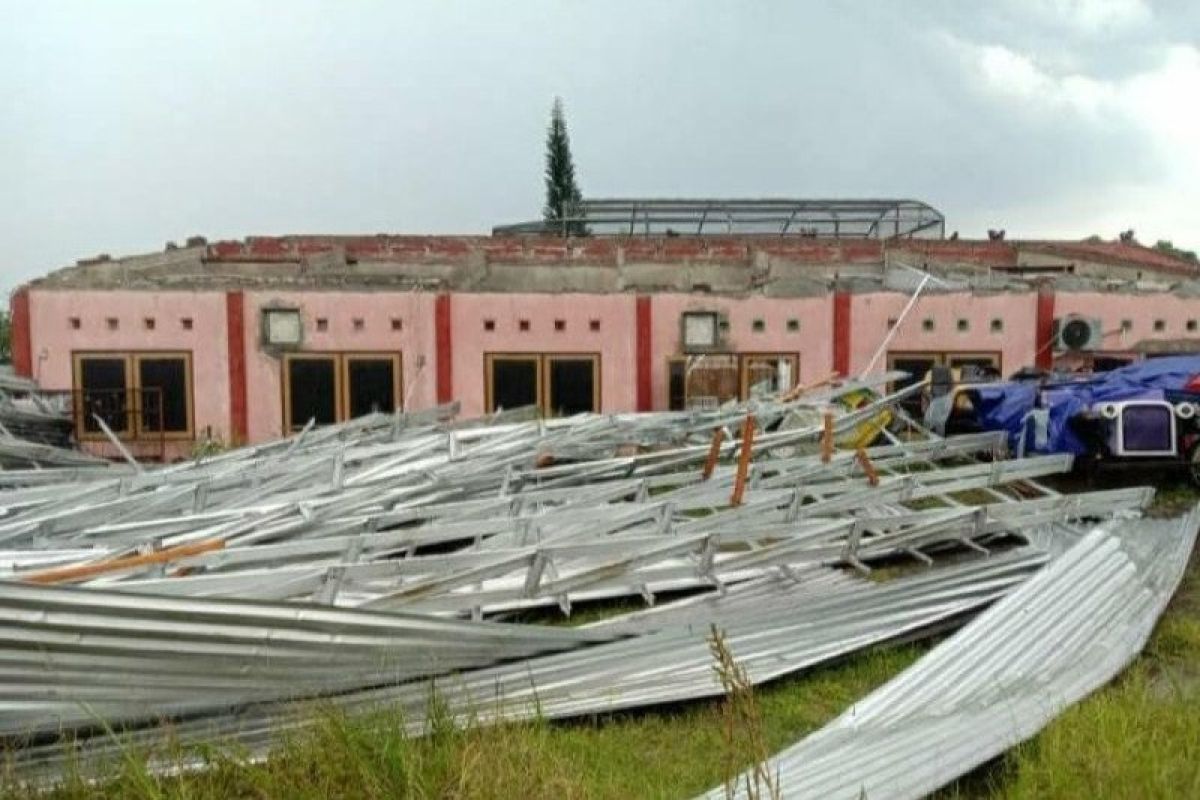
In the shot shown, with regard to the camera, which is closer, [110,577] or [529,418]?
[110,577]

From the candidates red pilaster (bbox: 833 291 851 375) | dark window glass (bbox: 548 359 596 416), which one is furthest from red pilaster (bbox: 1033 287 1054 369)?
dark window glass (bbox: 548 359 596 416)

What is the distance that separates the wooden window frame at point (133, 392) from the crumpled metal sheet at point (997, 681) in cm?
1101

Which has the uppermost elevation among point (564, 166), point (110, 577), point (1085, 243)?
point (564, 166)

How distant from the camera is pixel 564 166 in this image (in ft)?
134

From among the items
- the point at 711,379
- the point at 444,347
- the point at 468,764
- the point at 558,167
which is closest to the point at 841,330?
the point at 711,379

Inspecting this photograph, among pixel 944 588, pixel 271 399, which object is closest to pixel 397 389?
pixel 271 399

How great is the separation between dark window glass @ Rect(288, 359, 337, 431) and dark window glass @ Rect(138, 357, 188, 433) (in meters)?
1.50

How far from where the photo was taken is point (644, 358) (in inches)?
482

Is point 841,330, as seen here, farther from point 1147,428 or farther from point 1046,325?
point 1147,428

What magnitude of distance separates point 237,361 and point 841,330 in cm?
916

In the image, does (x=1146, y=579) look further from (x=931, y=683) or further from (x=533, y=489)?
(x=533, y=489)

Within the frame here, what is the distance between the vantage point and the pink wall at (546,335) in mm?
12086

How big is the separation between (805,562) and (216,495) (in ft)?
14.7

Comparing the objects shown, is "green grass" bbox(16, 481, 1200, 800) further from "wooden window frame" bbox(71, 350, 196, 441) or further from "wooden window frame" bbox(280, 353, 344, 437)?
"wooden window frame" bbox(71, 350, 196, 441)
